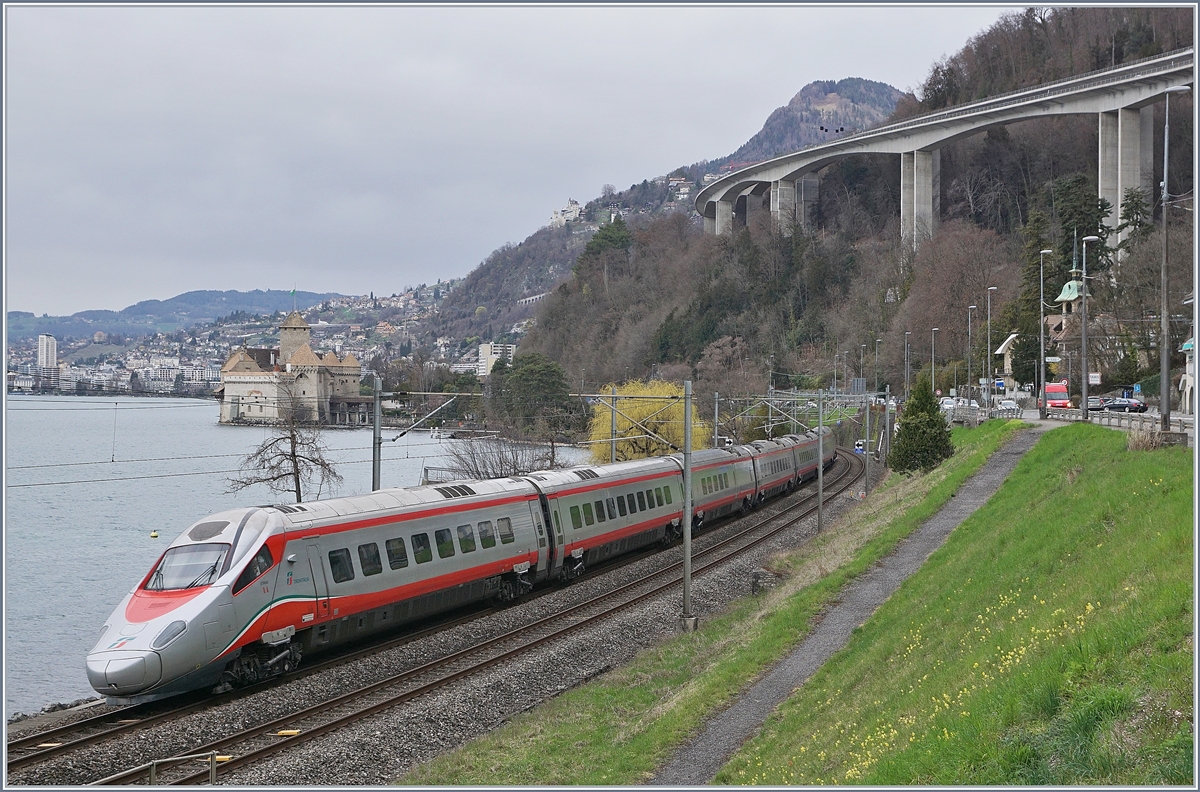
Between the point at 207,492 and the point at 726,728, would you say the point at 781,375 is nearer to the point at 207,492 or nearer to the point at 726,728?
the point at 207,492

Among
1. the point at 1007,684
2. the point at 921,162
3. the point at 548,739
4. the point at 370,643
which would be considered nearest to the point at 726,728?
the point at 548,739

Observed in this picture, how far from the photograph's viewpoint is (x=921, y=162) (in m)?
107

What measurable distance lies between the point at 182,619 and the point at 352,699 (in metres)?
3.05

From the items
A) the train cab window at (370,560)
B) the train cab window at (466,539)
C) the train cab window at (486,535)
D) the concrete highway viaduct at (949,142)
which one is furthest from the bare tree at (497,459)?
the concrete highway viaduct at (949,142)

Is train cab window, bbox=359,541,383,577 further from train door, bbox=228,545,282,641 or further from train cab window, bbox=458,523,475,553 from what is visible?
train cab window, bbox=458,523,475,553

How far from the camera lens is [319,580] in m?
18.4

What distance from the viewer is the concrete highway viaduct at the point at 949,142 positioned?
82000 mm

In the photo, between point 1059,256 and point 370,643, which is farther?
point 1059,256

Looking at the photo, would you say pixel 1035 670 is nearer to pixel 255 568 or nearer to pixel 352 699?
pixel 352 699

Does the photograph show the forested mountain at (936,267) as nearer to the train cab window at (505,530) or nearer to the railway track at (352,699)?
the railway track at (352,699)

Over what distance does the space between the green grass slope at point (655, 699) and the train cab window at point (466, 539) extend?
448 cm

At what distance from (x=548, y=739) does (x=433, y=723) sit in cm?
201

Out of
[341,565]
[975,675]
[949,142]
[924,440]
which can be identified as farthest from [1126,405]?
[949,142]

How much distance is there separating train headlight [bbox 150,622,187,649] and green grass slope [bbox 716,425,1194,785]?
28.0ft
